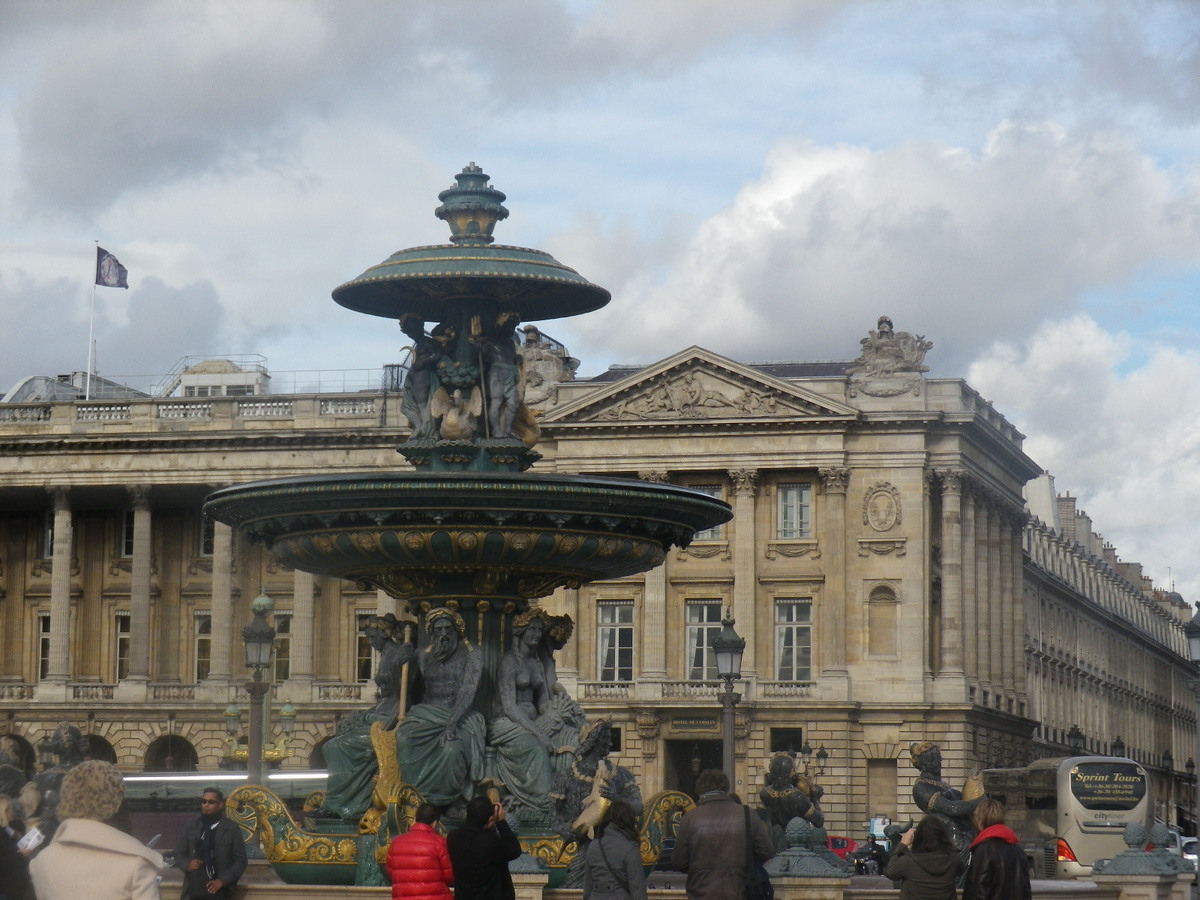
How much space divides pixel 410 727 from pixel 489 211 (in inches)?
183

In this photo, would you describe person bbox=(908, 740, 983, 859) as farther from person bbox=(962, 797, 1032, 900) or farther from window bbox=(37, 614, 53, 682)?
window bbox=(37, 614, 53, 682)

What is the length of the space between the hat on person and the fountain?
27.7 feet

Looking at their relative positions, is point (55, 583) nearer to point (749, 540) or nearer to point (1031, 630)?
point (749, 540)

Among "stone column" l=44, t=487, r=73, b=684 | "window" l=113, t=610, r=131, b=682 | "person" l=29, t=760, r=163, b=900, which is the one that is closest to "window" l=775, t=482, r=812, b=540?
"window" l=113, t=610, r=131, b=682

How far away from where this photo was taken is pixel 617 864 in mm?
14477

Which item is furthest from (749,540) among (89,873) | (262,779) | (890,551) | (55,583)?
(89,873)

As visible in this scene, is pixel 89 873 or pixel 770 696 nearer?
pixel 89 873

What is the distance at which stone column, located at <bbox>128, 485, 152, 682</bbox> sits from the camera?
76688mm

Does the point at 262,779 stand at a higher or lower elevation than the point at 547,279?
lower

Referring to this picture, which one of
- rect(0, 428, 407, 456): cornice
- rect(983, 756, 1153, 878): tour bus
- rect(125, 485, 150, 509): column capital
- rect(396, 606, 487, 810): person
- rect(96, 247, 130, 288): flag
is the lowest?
rect(983, 756, 1153, 878): tour bus

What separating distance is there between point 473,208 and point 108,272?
191ft

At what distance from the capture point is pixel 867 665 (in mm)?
70812

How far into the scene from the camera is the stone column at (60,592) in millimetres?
77312

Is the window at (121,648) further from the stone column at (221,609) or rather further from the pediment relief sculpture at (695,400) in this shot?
the pediment relief sculpture at (695,400)
